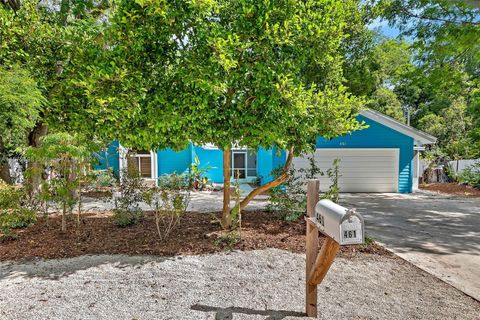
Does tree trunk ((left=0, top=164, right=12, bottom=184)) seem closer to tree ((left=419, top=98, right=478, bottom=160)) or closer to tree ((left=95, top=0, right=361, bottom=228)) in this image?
tree ((left=95, top=0, right=361, bottom=228))

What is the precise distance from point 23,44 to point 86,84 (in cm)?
240

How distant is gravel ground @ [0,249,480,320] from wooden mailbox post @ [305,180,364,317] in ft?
1.39

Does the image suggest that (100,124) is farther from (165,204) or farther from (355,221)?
(355,221)

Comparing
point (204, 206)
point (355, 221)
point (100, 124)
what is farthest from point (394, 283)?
point (204, 206)

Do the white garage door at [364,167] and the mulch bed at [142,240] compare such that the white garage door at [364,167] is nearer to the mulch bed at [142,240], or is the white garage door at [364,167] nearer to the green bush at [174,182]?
the green bush at [174,182]

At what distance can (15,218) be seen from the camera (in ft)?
17.3

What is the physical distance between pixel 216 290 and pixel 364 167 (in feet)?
36.0

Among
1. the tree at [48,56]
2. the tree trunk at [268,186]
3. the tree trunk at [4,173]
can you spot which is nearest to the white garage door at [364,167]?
the tree trunk at [268,186]

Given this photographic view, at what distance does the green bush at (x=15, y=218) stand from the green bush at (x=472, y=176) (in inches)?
674

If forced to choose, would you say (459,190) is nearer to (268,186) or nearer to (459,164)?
(459,164)

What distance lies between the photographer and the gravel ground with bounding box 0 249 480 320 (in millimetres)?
2912

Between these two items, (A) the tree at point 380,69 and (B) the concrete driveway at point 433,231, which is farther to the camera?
(A) the tree at point 380,69

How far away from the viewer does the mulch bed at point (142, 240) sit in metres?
4.55

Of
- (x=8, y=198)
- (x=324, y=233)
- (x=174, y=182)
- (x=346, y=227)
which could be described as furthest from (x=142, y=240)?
(x=346, y=227)
